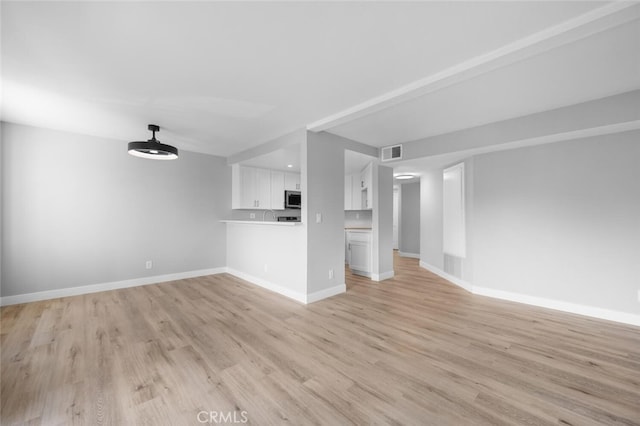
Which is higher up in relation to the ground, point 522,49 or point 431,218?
point 522,49

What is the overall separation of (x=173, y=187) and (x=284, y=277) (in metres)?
2.90

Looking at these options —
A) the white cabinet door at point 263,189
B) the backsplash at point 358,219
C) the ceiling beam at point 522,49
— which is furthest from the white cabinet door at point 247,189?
the ceiling beam at point 522,49

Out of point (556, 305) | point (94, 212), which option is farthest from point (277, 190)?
point (556, 305)

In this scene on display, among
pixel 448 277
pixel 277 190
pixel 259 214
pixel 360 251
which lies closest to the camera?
pixel 448 277

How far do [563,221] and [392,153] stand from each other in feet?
8.33

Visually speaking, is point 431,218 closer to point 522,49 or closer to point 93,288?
point 522,49

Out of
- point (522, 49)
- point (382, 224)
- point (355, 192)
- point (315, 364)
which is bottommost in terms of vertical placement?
point (315, 364)

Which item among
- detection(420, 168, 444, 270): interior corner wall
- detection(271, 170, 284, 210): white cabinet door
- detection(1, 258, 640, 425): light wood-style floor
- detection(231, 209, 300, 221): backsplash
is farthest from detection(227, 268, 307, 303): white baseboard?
detection(420, 168, 444, 270): interior corner wall

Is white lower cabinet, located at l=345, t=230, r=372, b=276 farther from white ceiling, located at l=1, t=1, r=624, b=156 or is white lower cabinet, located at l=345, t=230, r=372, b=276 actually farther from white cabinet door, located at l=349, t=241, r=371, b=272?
white ceiling, located at l=1, t=1, r=624, b=156

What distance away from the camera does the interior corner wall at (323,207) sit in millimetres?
3553

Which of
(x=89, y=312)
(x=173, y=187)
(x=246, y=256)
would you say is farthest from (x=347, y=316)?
(x=173, y=187)

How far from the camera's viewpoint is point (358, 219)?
23.1ft

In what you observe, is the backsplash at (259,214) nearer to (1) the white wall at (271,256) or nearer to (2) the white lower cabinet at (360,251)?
(1) the white wall at (271,256)

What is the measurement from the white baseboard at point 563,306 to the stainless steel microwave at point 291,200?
4010 millimetres
